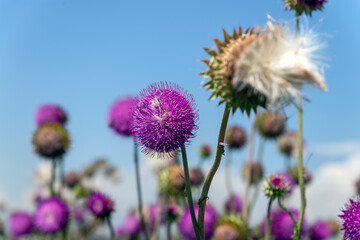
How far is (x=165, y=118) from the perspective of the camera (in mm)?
3416

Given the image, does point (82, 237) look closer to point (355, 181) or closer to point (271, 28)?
point (355, 181)

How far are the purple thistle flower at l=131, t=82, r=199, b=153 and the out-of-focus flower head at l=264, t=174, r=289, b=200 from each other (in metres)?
1.97

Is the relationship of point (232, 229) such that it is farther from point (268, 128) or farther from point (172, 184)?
point (268, 128)

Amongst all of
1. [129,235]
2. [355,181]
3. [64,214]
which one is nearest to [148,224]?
[129,235]

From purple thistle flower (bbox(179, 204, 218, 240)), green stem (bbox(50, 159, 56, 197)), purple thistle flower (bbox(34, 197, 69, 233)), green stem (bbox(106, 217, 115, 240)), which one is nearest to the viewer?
green stem (bbox(106, 217, 115, 240))

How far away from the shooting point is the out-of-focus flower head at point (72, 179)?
38.3 feet

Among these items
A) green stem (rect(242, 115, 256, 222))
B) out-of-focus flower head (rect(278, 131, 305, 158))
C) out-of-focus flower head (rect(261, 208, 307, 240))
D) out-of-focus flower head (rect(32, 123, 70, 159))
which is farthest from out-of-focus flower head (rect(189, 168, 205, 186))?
out-of-focus flower head (rect(32, 123, 70, 159))

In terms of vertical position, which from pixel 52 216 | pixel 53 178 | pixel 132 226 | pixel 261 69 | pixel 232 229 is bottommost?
pixel 132 226

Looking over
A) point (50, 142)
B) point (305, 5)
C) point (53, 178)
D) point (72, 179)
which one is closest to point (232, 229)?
point (305, 5)

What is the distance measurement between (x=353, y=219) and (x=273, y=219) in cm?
298

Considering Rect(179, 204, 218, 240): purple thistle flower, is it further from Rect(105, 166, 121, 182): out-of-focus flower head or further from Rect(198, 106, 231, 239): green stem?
Rect(105, 166, 121, 182): out-of-focus flower head

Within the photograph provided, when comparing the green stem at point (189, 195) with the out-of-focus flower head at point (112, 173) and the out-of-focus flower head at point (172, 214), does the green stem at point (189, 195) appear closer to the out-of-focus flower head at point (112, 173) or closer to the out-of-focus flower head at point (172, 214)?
the out-of-focus flower head at point (172, 214)

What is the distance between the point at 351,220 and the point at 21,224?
25.7 feet

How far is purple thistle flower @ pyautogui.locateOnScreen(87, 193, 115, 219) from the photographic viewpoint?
6258mm
